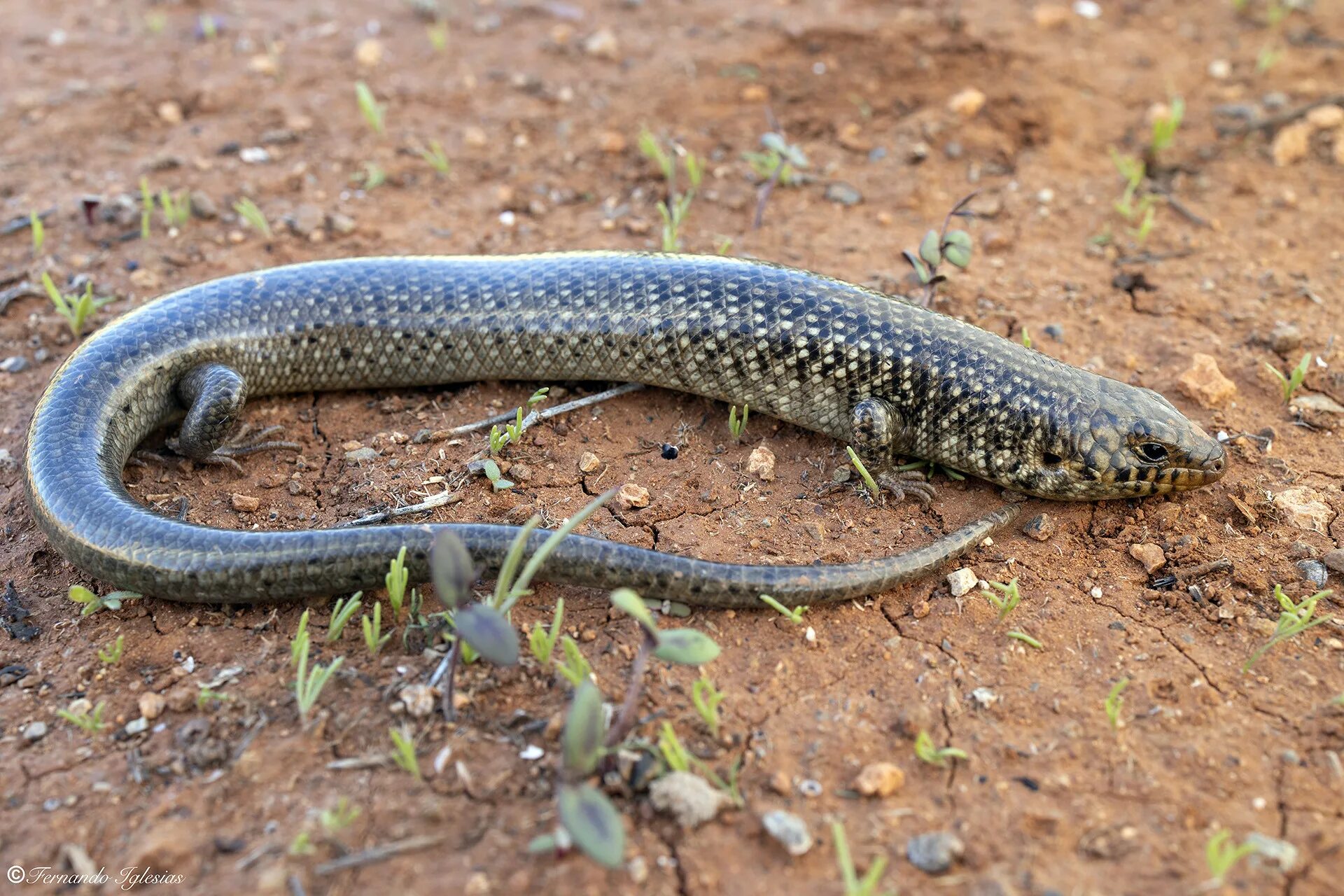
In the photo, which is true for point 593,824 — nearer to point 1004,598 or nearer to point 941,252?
point 1004,598

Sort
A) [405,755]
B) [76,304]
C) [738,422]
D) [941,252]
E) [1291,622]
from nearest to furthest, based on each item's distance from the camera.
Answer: [405,755] → [1291,622] → [738,422] → [941,252] → [76,304]

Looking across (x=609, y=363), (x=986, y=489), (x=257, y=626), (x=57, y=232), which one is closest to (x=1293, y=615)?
(x=986, y=489)

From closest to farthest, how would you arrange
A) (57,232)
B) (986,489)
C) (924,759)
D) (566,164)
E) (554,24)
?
(924,759) < (986,489) < (57,232) < (566,164) < (554,24)

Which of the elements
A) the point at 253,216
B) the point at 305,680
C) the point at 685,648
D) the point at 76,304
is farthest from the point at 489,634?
the point at 253,216

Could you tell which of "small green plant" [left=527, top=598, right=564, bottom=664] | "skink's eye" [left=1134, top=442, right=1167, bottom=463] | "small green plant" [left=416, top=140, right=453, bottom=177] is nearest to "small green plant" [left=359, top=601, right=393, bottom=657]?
"small green plant" [left=527, top=598, right=564, bottom=664]

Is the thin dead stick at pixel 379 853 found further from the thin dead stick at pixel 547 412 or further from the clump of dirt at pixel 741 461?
the thin dead stick at pixel 547 412

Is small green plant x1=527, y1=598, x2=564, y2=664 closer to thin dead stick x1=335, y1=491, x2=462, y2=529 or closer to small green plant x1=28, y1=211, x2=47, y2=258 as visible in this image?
thin dead stick x1=335, y1=491, x2=462, y2=529

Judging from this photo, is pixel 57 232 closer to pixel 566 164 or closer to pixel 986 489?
pixel 566 164
